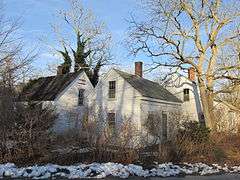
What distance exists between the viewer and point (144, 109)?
101ft

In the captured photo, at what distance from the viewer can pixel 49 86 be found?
40.0 metres

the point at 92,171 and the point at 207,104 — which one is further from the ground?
the point at 207,104

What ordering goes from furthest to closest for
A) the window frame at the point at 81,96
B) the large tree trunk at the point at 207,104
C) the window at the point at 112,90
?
1. the window frame at the point at 81,96
2. the window at the point at 112,90
3. the large tree trunk at the point at 207,104

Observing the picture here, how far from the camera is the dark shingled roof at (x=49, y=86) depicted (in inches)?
1454

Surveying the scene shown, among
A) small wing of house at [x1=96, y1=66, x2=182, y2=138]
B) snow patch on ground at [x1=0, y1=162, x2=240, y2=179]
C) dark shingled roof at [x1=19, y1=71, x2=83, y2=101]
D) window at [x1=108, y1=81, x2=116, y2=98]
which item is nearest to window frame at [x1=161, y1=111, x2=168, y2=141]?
small wing of house at [x1=96, y1=66, x2=182, y2=138]

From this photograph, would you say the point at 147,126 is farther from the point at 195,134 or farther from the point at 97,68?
the point at 97,68

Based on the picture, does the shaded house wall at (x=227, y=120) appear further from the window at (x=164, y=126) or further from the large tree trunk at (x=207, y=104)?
the window at (x=164, y=126)

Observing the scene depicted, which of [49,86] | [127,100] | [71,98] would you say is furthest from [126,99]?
[49,86]

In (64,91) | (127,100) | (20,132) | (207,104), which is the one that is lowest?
(20,132)

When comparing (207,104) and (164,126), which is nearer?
(164,126)

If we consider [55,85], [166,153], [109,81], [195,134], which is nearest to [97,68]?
[55,85]

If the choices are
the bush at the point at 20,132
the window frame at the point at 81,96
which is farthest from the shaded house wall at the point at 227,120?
the bush at the point at 20,132

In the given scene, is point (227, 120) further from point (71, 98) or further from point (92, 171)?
point (92, 171)

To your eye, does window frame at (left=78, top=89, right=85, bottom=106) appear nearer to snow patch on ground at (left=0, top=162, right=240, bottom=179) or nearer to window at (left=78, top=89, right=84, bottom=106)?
window at (left=78, top=89, right=84, bottom=106)
